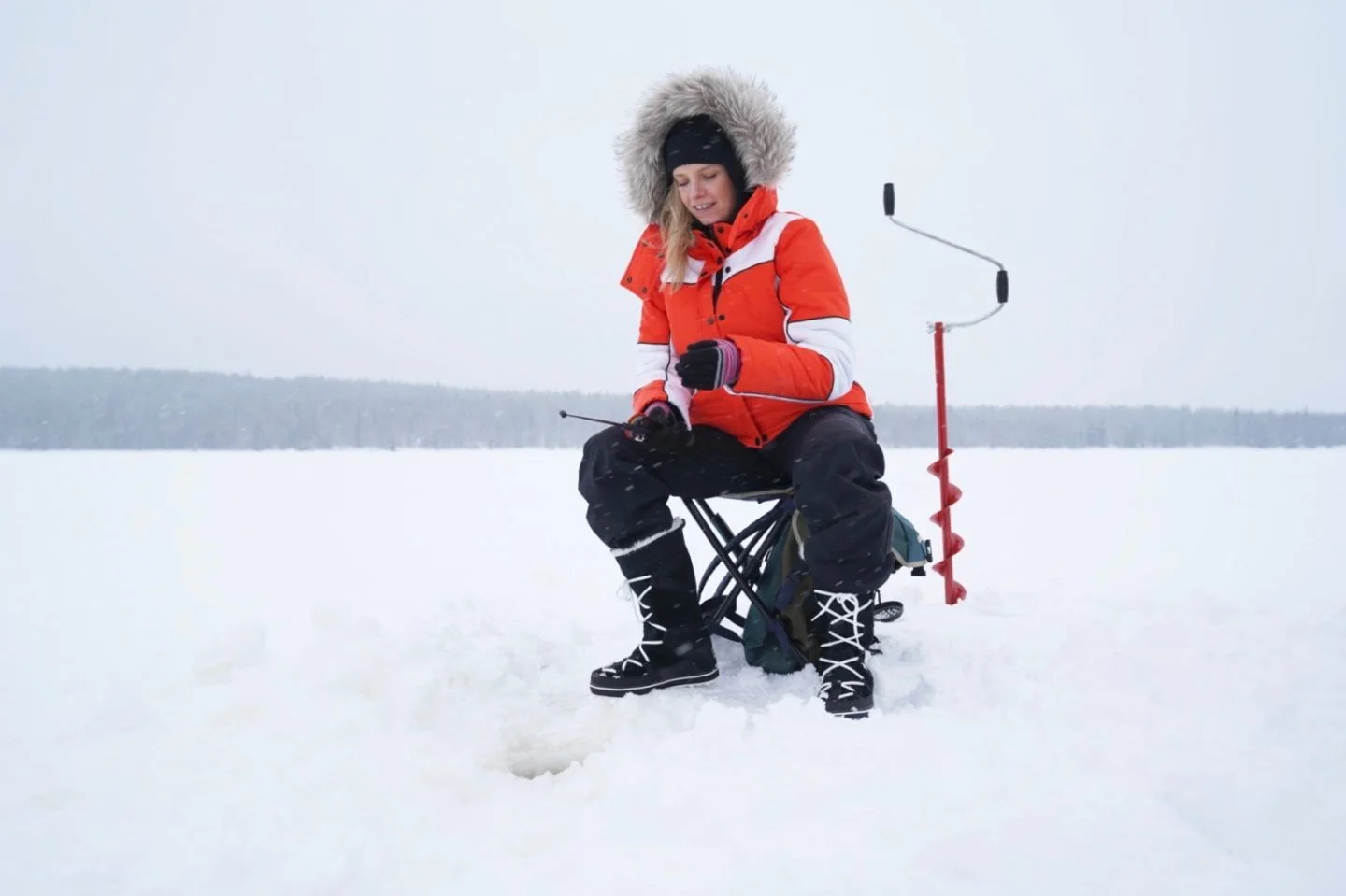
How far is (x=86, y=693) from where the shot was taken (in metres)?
2.51

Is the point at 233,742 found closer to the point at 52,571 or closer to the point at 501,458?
the point at 52,571

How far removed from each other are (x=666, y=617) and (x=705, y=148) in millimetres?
1536

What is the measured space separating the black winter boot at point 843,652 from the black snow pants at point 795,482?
6 cm

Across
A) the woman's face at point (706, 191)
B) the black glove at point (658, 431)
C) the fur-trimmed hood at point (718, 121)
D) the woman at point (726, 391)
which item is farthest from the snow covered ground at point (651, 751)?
the fur-trimmed hood at point (718, 121)

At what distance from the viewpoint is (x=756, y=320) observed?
8.65ft

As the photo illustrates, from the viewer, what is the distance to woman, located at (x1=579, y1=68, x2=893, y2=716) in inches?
91.3

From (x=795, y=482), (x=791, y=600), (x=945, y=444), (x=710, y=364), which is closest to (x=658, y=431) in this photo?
(x=710, y=364)

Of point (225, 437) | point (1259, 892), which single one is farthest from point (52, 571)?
point (225, 437)

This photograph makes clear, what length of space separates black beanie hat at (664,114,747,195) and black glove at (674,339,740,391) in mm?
732

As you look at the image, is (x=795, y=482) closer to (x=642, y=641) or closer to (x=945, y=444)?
(x=642, y=641)

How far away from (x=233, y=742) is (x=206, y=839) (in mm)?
472

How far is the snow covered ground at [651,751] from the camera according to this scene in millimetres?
1438

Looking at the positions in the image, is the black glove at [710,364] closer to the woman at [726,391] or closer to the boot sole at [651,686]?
the woman at [726,391]

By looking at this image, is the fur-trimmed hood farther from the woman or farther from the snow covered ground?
the snow covered ground
